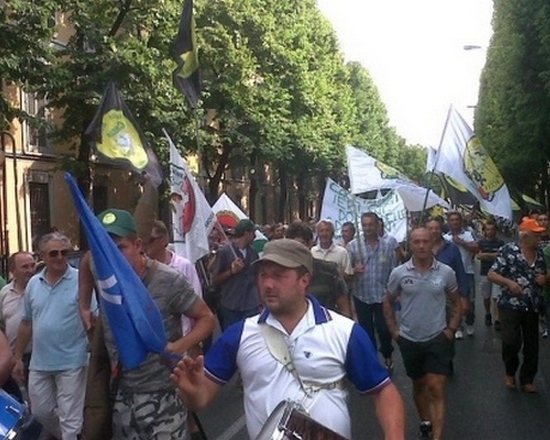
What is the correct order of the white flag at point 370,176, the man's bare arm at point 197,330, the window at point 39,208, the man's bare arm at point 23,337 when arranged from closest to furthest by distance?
the man's bare arm at point 197,330, the man's bare arm at point 23,337, the white flag at point 370,176, the window at point 39,208

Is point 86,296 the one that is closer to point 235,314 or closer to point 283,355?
point 283,355

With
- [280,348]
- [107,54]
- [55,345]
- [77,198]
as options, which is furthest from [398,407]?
[107,54]

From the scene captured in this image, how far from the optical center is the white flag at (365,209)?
58.6ft

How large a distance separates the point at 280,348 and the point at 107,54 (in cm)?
2181

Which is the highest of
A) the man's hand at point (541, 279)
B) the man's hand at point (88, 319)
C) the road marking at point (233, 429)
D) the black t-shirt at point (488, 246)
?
the man's hand at point (88, 319)

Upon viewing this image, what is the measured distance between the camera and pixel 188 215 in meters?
9.94

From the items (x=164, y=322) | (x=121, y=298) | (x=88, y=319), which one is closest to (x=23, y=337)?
(x=88, y=319)

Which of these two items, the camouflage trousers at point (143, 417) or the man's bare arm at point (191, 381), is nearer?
the man's bare arm at point (191, 381)

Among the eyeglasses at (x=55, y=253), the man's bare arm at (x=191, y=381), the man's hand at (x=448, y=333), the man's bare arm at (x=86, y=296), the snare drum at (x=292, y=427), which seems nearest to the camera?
the snare drum at (x=292, y=427)

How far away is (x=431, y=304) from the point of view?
762 centimetres

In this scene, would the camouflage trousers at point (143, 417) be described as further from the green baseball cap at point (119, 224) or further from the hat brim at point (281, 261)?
the hat brim at point (281, 261)

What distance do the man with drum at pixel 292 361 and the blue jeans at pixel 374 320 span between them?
682cm

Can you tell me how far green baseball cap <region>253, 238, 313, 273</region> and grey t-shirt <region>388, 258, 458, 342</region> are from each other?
3.97 m

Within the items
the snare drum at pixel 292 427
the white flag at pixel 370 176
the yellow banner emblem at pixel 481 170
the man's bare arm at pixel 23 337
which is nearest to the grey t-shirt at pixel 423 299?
the man's bare arm at pixel 23 337
